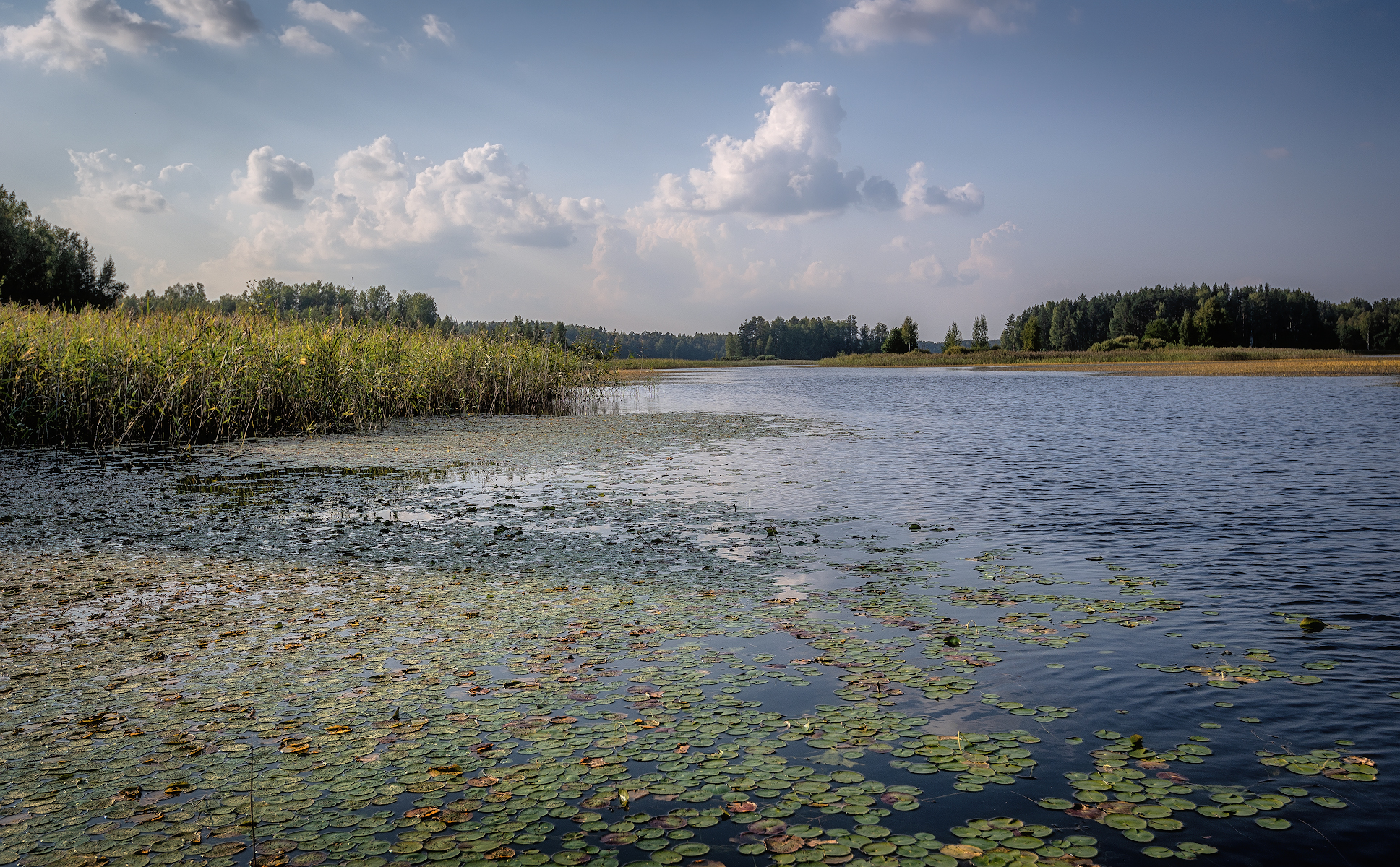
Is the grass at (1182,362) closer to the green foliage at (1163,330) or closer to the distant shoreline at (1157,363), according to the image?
the distant shoreline at (1157,363)

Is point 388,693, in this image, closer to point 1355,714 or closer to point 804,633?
point 804,633

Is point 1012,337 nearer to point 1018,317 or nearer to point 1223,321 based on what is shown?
point 1018,317

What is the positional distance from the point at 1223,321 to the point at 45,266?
131m

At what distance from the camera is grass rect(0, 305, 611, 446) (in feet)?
55.8

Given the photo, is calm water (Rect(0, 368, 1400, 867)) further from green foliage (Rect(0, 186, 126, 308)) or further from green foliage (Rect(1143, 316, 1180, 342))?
green foliage (Rect(1143, 316, 1180, 342))

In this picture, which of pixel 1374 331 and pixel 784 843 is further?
pixel 1374 331

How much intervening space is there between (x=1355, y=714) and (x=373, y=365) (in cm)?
2245

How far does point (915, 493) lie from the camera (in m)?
11.9

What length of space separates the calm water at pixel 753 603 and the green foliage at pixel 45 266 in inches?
1788

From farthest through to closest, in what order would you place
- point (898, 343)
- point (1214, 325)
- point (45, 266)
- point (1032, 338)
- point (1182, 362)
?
point (898, 343), point (1032, 338), point (1214, 325), point (1182, 362), point (45, 266)

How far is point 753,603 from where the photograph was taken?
22.2 feet

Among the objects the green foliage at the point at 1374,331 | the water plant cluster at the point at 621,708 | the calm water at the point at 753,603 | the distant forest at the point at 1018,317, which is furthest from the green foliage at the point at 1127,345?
the water plant cluster at the point at 621,708

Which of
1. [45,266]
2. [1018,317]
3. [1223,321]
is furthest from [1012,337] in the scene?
[45,266]

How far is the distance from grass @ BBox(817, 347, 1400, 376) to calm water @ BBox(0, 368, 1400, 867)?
181ft
